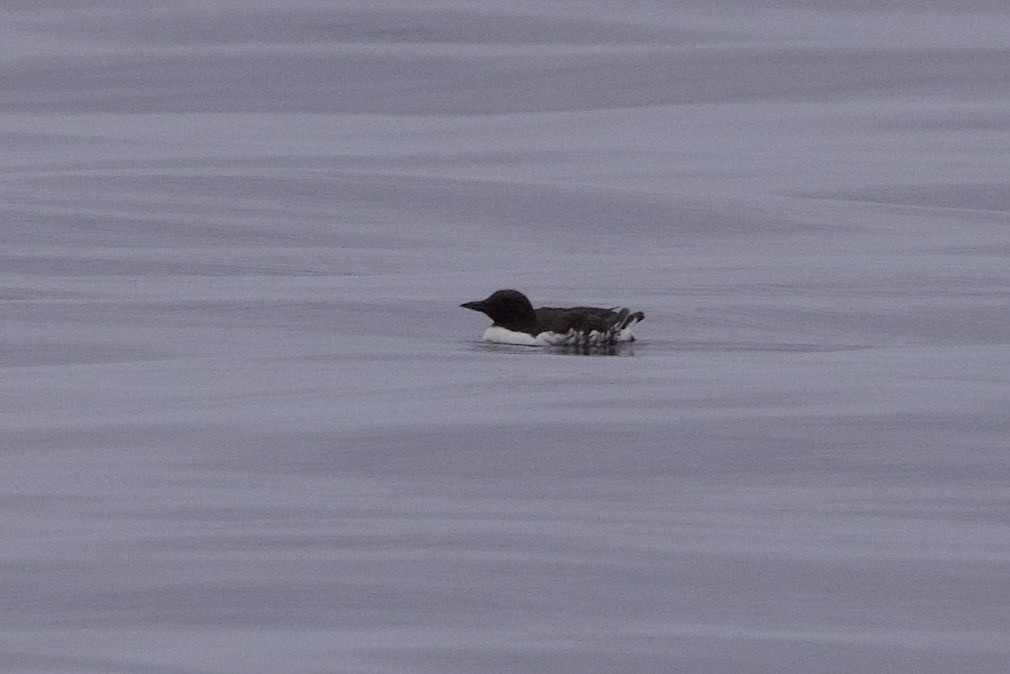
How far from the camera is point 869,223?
12.1m

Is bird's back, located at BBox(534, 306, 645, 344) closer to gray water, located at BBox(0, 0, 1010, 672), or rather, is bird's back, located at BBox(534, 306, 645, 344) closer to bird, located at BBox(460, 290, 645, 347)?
bird, located at BBox(460, 290, 645, 347)

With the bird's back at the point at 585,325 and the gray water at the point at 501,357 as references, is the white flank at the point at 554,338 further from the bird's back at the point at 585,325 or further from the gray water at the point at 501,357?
the gray water at the point at 501,357

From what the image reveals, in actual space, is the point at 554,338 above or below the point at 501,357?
above

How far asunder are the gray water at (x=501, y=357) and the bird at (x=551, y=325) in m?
0.18

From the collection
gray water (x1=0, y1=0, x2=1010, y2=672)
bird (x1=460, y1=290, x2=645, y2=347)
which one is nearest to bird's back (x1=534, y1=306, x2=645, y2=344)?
bird (x1=460, y1=290, x2=645, y2=347)

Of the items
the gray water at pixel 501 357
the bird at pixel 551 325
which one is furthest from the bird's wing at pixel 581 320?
the gray water at pixel 501 357

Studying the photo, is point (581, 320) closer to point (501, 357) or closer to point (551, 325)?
point (551, 325)

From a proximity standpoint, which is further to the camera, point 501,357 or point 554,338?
point 554,338

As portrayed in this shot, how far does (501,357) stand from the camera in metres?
7.98

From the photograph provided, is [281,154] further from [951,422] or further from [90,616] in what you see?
[90,616]

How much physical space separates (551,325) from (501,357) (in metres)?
0.40

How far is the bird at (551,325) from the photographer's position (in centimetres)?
820

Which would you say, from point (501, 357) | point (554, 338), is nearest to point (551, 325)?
point (554, 338)

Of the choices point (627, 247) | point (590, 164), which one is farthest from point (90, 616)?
point (590, 164)
